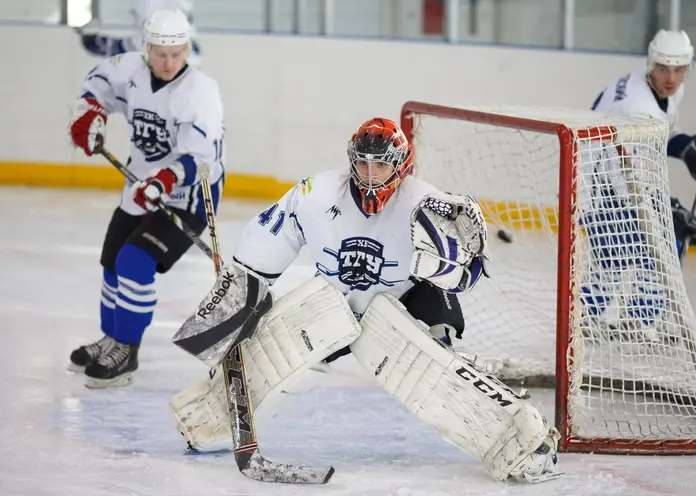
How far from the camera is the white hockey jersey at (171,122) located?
3463mm

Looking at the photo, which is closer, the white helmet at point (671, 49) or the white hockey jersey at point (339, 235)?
the white hockey jersey at point (339, 235)

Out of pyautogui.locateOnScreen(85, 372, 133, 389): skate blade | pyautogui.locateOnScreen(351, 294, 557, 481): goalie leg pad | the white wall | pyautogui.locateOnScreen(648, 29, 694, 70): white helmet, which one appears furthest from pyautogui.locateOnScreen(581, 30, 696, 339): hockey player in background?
the white wall

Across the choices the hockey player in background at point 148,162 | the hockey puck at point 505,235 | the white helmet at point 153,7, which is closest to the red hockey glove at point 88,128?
the hockey player in background at point 148,162

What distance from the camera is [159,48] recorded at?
3.46 metres

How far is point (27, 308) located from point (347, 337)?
6.60ft

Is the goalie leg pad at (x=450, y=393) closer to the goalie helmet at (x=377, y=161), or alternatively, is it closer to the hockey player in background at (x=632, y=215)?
the goalie helmet at (x=377, y=161)

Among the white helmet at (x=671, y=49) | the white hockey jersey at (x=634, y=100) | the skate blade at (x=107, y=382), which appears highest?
the white helmet at (x=671, y=49)

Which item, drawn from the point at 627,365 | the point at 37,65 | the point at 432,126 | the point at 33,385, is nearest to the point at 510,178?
the point at 432,126

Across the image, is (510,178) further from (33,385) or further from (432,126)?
(33,385)

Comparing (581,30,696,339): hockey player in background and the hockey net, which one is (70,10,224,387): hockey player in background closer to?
the hockey net

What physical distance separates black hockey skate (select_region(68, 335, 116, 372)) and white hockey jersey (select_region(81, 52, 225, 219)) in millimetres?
399

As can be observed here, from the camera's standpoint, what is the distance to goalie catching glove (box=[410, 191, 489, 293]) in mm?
2525

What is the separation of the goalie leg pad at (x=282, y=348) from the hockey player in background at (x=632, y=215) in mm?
787

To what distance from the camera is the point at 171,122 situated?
3.52 meters
